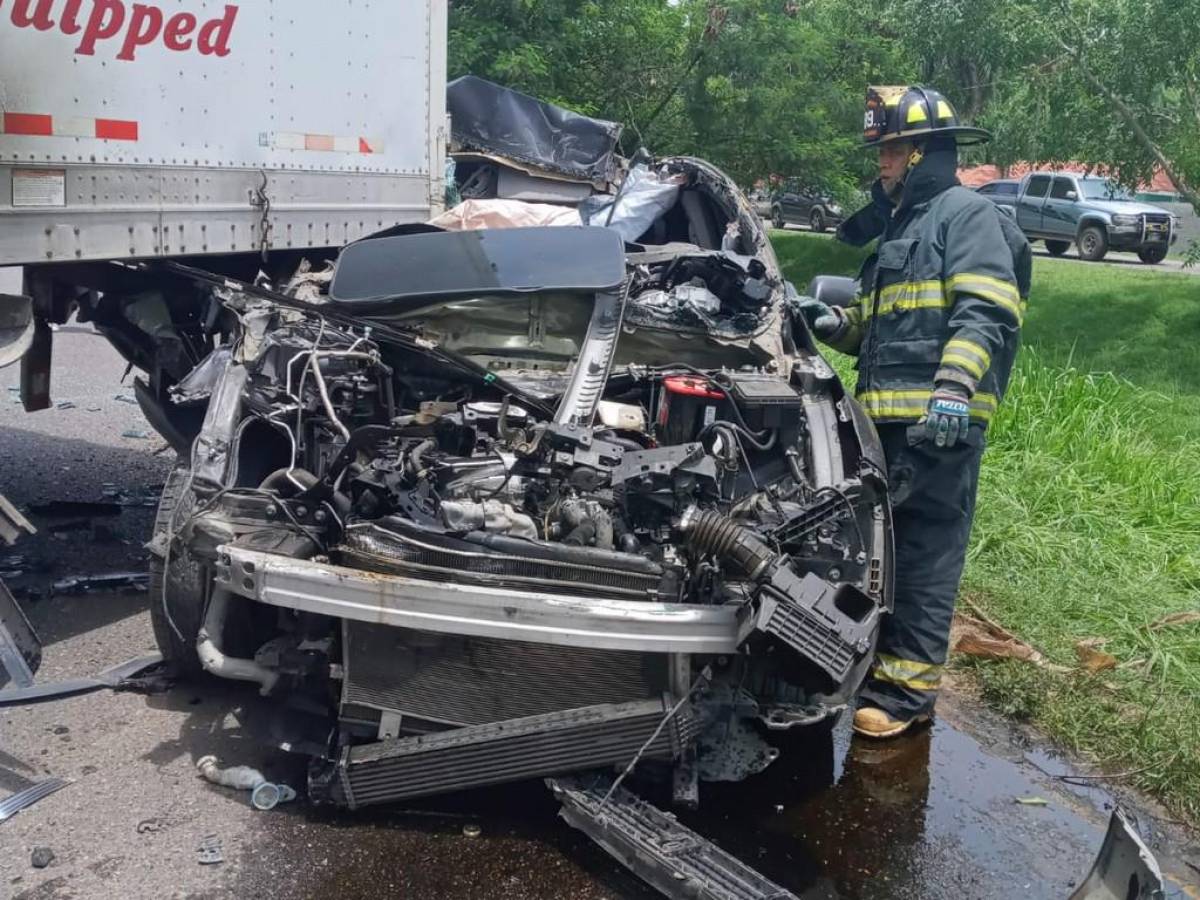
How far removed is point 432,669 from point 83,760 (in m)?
1.19

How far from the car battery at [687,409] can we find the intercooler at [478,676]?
95cm

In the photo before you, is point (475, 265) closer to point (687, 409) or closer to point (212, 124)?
point (687, 409)

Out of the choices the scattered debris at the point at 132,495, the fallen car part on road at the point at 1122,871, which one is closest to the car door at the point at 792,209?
the scattered debris at the point at 132,495

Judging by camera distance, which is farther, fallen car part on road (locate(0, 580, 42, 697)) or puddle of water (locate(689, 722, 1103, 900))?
fallen car part on road (locate(0, 580, 42, 697))

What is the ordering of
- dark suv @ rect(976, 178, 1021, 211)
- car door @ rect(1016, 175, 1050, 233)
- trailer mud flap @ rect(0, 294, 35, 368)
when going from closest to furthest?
trailer mud flap @ rect(0, 294, 35, 368)
car door @ rect(1016, 175, 1050, 233)
dark suv @ rect(976, 178, 1021, 211)

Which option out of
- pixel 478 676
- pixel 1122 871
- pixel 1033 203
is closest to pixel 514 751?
pixel 478 676

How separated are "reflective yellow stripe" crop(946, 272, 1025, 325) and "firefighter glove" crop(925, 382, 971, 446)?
35cm

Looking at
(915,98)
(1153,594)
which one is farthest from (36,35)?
(1153,594)

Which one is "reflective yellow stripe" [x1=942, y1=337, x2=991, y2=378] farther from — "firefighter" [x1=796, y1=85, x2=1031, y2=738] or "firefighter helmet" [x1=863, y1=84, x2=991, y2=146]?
"firefighter helmet" [x1=863, y1=84, x2=991, y2=146]

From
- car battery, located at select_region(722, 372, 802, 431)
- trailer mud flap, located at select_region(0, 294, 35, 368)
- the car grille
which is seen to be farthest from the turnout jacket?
the car grille

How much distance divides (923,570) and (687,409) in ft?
3.55

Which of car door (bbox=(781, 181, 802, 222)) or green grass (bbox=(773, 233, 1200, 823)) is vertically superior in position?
car door (bbox=(781, 181, 802, 222))

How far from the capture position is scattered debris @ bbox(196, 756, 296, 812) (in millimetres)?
3346

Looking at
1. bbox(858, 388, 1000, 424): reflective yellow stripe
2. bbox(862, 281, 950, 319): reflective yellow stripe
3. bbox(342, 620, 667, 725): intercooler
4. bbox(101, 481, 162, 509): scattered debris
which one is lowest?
bbox(101, 481, 162, 509): scattered debris
